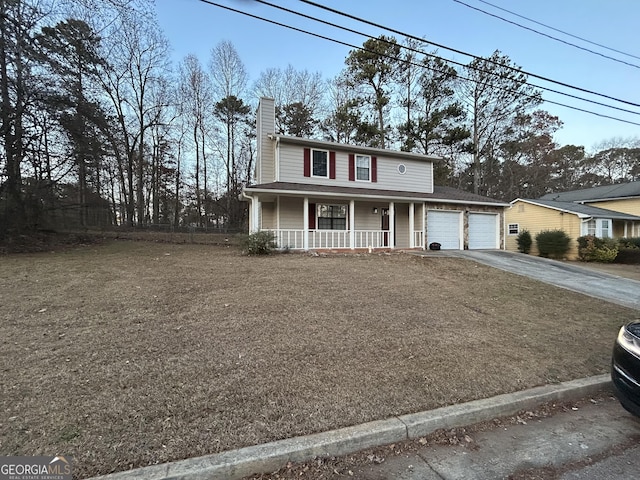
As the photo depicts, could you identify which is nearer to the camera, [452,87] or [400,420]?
[400,420]

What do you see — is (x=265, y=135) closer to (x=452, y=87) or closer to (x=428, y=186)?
(x=428, y=186)

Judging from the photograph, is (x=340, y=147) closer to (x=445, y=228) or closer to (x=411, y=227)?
(x=411, y=227)

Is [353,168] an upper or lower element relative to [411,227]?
upper

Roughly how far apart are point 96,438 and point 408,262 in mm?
9005

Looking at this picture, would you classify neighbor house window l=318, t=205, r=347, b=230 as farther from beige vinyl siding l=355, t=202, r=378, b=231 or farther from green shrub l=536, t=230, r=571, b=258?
green shrub l=536, t=230, r=571, b=258

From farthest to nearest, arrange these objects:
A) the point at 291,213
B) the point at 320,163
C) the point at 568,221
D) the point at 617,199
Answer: the point at 617,199 → the point at 568,221 → the point at 320,163 → the point at 291,213

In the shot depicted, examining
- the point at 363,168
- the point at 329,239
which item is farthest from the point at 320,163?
the point at 329,239

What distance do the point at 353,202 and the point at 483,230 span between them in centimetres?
750

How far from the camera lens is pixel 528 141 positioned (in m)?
28.1

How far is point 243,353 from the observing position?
11.9 ft

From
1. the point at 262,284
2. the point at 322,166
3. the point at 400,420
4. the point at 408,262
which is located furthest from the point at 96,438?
the point at 322,166

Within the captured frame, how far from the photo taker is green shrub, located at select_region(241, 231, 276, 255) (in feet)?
34.2

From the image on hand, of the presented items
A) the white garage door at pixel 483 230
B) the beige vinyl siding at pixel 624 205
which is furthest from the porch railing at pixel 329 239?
the beige vinyl siding at pixel 624 205

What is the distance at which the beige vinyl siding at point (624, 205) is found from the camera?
68.6ft
